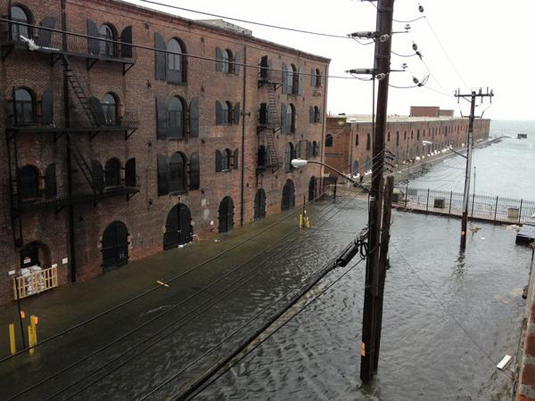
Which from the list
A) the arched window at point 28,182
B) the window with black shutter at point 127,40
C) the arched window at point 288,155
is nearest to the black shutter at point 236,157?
the arched window at point 288,155

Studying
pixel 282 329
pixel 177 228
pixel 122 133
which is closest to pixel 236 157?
pixel 177 228

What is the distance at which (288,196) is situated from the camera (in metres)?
40.7

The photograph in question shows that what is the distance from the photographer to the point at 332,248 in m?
28.8

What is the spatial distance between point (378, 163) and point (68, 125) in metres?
13.9

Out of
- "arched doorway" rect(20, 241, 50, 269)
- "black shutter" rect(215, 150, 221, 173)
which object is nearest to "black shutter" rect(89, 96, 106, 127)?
"arched doorway" rect(20, 241, 50, 269)

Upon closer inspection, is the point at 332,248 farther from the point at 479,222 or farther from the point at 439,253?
the point at 479,222

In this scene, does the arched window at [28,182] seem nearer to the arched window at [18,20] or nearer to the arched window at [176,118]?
the arched window at [18,20]

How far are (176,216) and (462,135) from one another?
10585cm

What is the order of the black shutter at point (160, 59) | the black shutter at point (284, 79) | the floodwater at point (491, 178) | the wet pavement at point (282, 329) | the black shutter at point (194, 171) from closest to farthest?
1. the wet pavement at point (282, 329)
2. the black shutter at point (160, 59)
3. the black shutter at point (194, 171)
4. the black shutter at point (284, 79)
5. the floodwater at point (491, 178)

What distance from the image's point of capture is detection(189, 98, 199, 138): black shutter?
27.5 m

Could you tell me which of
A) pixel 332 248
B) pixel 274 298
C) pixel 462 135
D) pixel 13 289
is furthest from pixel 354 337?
pixel 462 135

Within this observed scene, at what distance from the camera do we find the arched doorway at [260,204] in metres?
35.7

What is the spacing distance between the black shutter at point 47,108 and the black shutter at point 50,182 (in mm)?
1836

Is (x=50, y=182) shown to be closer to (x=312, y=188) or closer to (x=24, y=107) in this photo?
(x=24, y=107)
